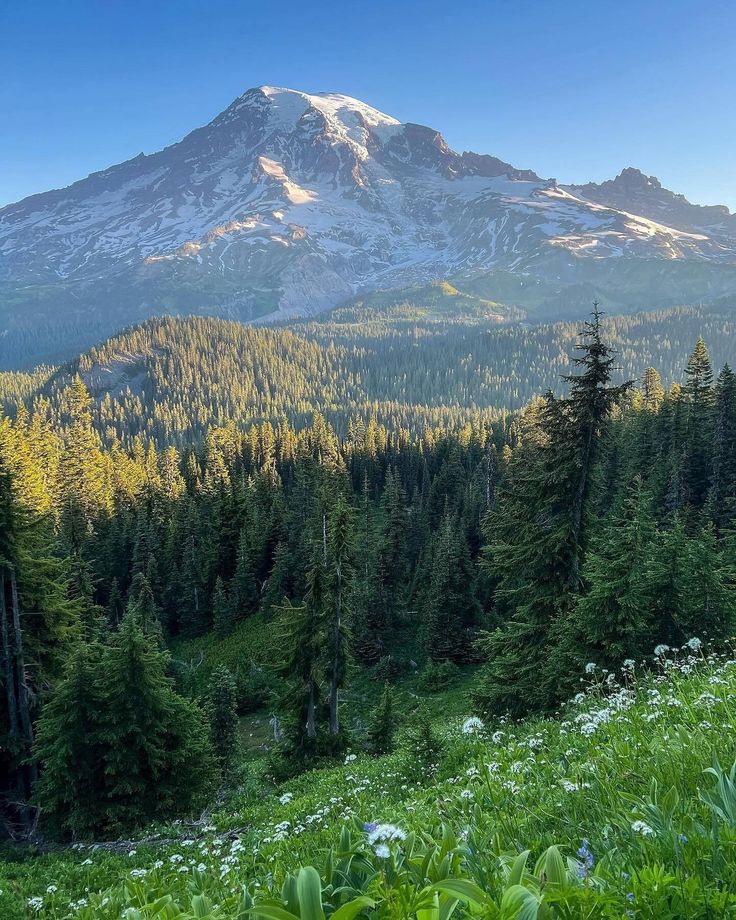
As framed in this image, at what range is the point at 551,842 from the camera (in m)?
2.83

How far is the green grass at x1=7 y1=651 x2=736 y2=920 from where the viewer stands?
1790 millimetres

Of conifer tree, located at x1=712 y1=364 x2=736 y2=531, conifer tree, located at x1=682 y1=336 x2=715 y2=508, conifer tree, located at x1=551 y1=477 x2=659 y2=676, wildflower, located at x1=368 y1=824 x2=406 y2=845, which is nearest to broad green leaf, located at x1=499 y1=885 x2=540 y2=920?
wildflower, located at x1=368 y1=824 x2=406 y2=845

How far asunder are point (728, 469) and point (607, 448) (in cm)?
2546

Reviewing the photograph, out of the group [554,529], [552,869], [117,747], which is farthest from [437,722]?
[552,869]

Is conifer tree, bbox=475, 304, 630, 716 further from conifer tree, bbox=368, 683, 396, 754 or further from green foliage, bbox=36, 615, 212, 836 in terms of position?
green foliage, bbox=36, 615, 212, 836

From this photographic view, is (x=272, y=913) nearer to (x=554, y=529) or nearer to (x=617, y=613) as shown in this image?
(x=617, y=613)

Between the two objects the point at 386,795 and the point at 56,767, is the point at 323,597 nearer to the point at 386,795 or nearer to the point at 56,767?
the point at 56,767

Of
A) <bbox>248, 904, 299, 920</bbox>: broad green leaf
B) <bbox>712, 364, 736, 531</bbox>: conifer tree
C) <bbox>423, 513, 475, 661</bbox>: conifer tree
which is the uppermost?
<bbox>248, 904, 299, 920</bbox>: broad green leaf

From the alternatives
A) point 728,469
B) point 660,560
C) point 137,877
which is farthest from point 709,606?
point 728,469

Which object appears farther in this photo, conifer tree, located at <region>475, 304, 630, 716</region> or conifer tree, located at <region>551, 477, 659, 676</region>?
conifer tree, located at <region>475, 304, 630, 716</region>

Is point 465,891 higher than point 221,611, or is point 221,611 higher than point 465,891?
point 465,891

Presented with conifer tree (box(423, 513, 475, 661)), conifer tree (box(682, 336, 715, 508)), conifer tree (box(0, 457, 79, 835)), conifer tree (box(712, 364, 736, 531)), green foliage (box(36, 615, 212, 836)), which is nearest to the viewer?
green foliage (box(36, 615, 212, 836))

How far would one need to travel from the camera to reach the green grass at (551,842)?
1.79 meters

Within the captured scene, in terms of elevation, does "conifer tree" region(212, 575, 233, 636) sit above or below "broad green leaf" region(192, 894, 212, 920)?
below
